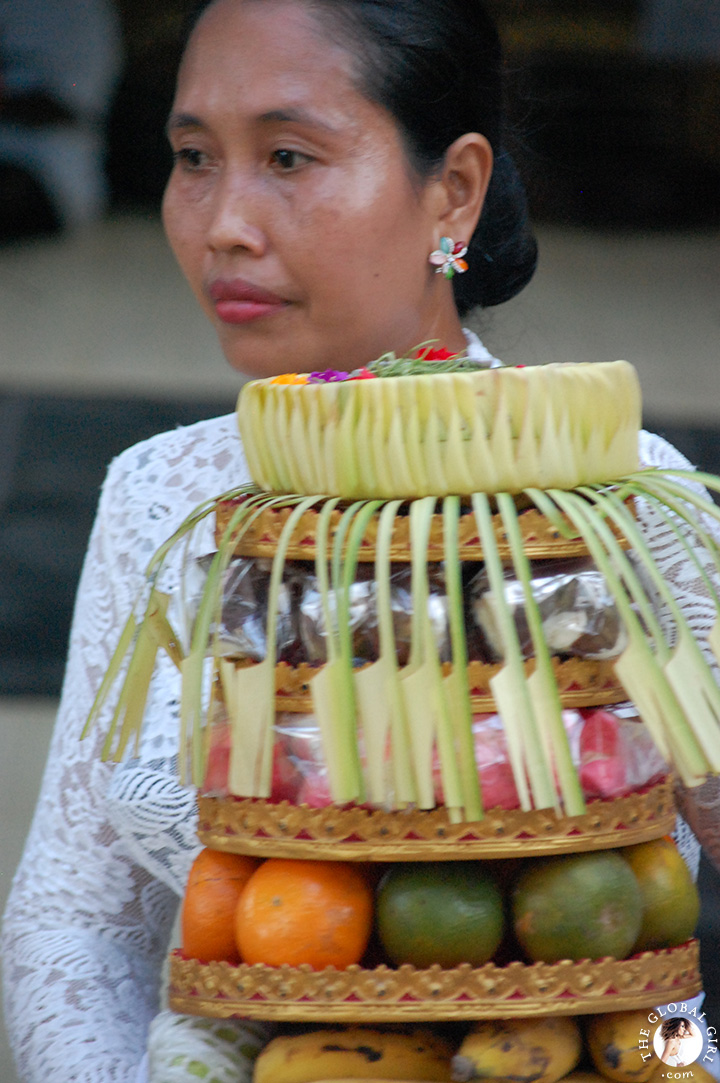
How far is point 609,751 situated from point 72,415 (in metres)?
2.69

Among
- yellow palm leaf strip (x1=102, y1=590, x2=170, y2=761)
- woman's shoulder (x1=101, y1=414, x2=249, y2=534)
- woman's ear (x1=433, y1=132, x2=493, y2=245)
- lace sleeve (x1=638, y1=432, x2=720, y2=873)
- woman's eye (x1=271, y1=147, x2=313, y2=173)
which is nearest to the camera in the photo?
yellow palm leaf strip (x1=102, y1=590, x2=170, y2=761)

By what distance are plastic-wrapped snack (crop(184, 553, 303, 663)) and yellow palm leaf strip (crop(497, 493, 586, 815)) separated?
125 millimetres

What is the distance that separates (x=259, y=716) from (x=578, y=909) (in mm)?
186

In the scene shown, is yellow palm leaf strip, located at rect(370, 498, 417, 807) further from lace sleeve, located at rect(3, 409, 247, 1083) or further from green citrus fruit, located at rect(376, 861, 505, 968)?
lace sleeve, located at rect(3, 409, 247, 1083)

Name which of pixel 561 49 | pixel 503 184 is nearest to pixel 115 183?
pixel 561 49

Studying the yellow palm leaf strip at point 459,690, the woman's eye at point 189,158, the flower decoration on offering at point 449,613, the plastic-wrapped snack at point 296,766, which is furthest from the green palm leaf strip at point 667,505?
the woman's eye at point 189,158

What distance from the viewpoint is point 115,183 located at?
3.28 m

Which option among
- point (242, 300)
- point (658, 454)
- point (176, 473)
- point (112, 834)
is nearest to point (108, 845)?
point (112, 834)

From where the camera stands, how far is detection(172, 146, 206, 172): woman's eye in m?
1.03

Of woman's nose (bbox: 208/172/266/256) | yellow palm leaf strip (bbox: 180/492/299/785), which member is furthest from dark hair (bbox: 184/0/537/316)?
yellow palm leaf strip (bbox: 180/492/299/785)

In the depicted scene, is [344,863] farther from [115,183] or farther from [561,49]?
[115,183]

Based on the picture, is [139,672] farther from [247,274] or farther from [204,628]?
[247,274]

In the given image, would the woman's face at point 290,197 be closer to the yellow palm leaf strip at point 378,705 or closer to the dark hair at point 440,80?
the dark hair at point 440,80

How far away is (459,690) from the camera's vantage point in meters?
0.59
